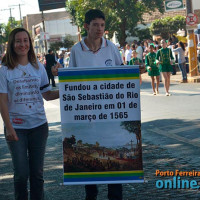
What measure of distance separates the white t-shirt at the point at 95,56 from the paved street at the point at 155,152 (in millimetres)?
1450

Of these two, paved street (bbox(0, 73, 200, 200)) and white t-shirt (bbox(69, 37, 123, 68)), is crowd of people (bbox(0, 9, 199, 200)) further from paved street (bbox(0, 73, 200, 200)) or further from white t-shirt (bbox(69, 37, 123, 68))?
paved street (bbox(0, 73, 200, 200))

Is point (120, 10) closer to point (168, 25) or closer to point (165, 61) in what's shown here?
point (168, 25)

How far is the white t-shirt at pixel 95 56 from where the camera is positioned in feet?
19.6

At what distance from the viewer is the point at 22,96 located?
17.8 feet

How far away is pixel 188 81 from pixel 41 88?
1982 cm

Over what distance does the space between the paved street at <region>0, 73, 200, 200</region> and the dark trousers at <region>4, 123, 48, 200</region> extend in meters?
1.08

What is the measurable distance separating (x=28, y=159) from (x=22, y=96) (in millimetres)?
587

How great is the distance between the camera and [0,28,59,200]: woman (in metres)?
5.37

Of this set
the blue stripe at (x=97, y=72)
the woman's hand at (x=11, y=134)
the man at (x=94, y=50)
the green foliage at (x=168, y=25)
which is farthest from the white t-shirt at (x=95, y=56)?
the green foliage at (x=168, y=25)

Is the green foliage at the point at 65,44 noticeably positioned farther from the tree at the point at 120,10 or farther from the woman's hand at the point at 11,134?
the woman's hand at the point at 11,134

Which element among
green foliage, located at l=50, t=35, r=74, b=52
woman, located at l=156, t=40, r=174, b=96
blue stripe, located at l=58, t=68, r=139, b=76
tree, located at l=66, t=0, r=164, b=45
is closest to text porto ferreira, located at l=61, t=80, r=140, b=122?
blue stripe, located at l=58, t=68, r=139, b=76

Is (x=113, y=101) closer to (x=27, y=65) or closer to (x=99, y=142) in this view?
(x=99, y=142)

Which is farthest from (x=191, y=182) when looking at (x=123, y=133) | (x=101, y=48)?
(x=101, y=48)

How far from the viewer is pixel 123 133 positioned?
19.0ft
